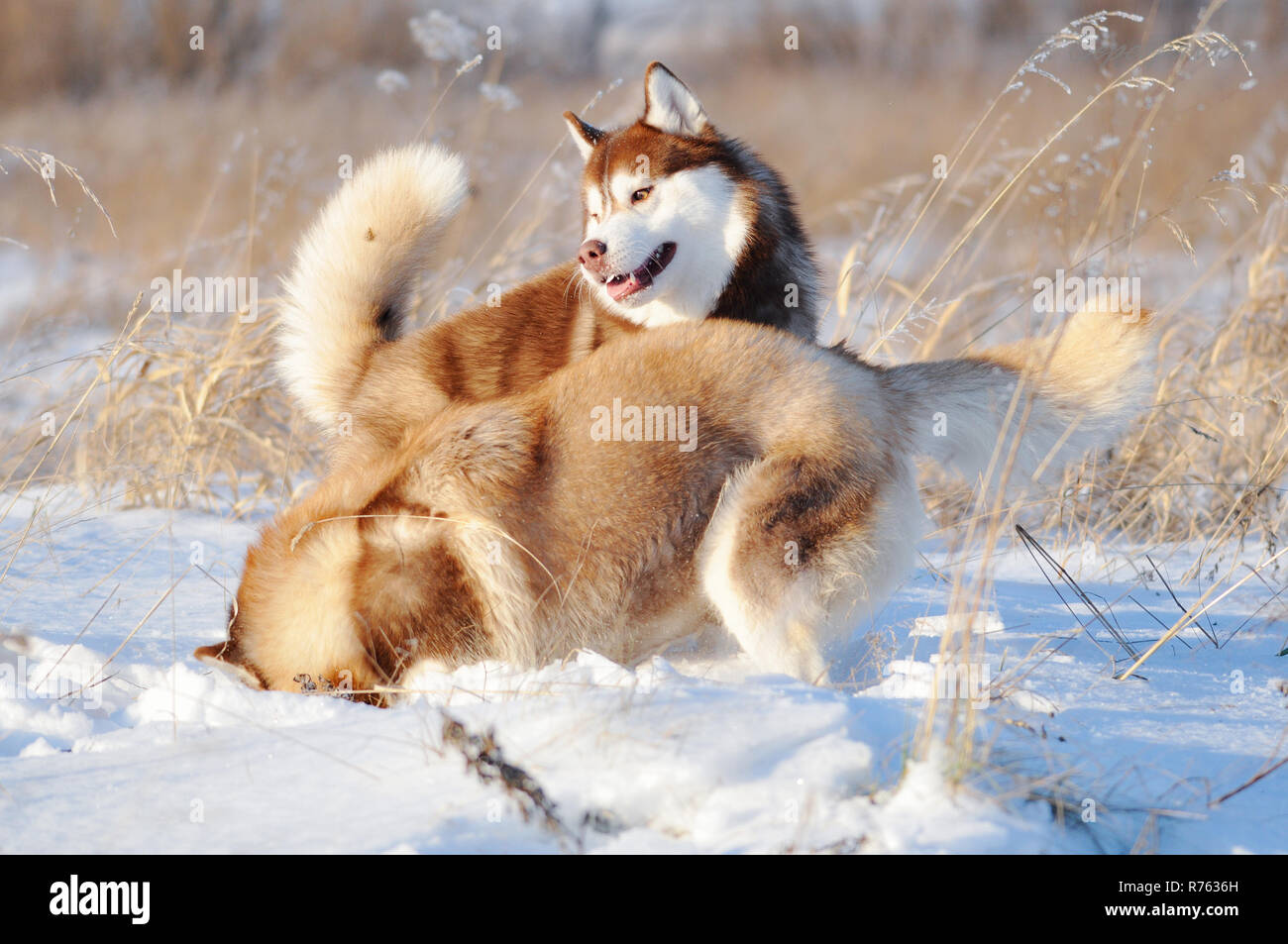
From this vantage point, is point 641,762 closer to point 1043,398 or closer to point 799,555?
point 799,555

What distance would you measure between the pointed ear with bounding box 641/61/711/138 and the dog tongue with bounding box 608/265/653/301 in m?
0.59

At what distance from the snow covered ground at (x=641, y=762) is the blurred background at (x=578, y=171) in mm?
1185

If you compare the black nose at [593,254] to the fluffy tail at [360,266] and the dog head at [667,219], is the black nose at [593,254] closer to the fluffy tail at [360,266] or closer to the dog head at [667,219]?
the dog head at [667,219]

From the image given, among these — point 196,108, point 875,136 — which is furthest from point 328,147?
point 875,136

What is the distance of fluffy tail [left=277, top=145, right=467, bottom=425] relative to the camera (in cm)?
336

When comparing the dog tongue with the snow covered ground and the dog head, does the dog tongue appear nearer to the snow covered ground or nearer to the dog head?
the dog head

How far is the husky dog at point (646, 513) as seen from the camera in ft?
8.33

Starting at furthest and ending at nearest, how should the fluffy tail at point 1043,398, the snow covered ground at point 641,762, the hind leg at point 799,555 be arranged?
the fluffy tail at point 1043,398, the hind leg at point 799,555, the snow covered ground at point 641,762

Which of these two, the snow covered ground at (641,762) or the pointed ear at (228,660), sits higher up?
the pointed ear at (228,660)

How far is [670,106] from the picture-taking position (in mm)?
4035

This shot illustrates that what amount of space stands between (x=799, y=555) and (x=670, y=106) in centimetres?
208

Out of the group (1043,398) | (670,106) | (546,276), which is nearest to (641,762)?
(1043,398)

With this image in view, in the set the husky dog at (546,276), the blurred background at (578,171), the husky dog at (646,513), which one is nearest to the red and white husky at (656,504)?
the husky dog at (646,513)

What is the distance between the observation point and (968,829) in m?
1.79
